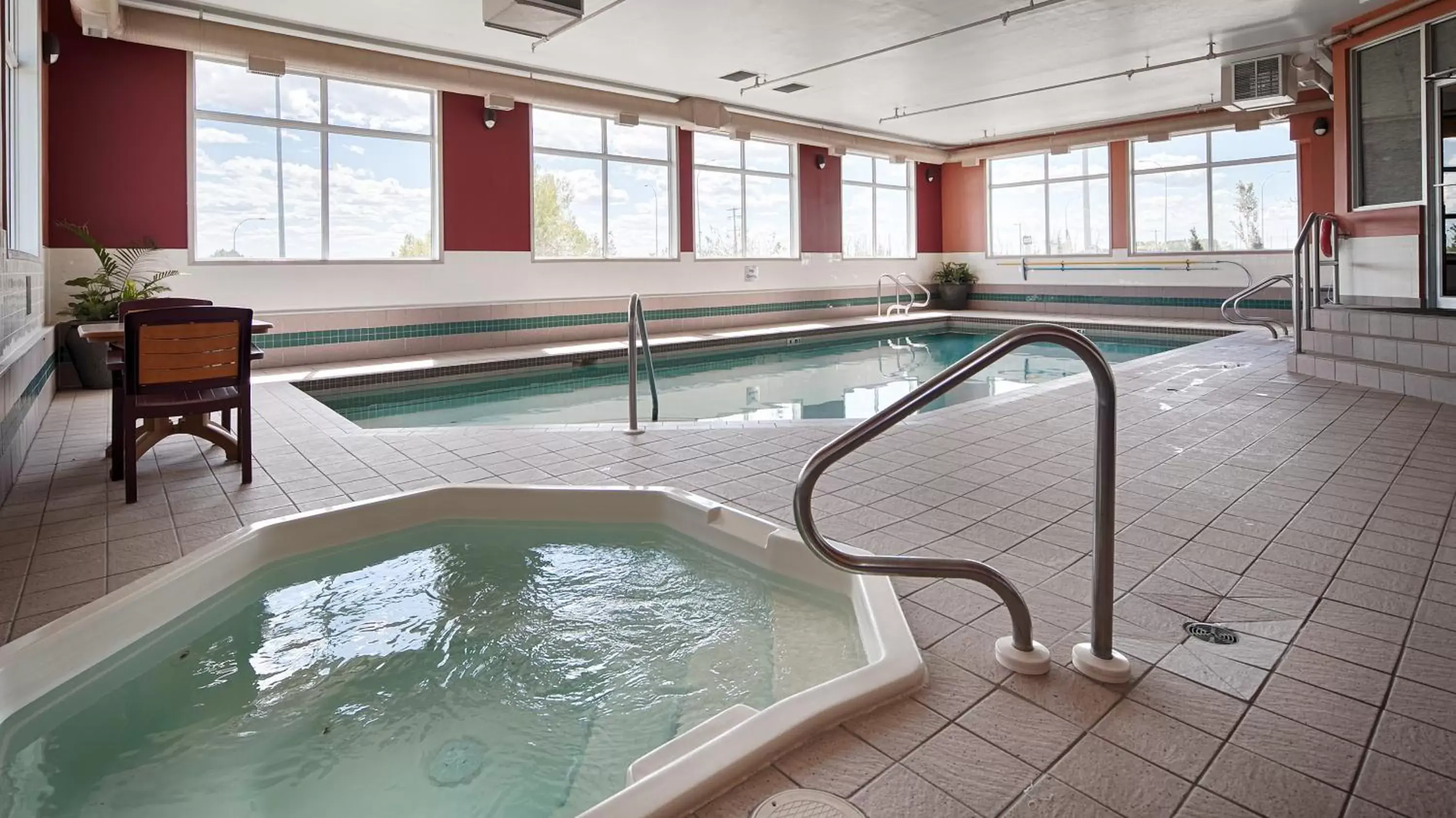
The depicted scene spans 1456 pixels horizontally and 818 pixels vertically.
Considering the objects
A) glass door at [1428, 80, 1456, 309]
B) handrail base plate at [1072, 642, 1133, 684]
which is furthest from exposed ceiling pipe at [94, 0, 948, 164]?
handrail base plate at [1072, 642, 1133, 684]

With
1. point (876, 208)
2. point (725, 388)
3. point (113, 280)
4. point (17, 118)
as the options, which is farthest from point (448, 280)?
point (876, 208)

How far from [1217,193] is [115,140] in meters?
13.1

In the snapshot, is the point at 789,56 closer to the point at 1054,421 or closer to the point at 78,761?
the point at 1054,421

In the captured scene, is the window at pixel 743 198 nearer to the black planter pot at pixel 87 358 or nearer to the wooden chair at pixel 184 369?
the black planter pot at pixel 87 358

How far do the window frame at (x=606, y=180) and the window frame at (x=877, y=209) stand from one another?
3114 mm

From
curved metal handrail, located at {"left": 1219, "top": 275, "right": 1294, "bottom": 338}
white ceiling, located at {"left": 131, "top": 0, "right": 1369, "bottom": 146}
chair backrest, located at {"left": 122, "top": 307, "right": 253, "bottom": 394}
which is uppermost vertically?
white ceiling, located at {"left": 131, "top": 0, "right": 1369, "bottom": 146}

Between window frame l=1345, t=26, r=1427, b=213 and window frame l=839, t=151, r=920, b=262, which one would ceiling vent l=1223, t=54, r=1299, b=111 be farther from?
window frame l=839, t=151, r=920, b=262

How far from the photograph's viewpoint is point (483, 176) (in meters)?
8.89

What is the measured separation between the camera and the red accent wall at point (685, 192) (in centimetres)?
1080

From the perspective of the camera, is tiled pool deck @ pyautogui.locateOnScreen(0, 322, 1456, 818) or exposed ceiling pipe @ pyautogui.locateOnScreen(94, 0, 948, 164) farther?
exposed ceiling pipe @ pyautogui.locateOnScreen(94, 0, 948, 164)

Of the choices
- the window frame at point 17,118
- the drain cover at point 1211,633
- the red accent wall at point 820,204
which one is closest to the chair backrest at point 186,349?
the window frame at point 17,118

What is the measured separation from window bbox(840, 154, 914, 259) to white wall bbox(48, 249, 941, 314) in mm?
1296

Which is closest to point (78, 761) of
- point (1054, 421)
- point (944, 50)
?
point (1054, 421)

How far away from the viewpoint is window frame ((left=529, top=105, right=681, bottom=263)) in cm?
934
